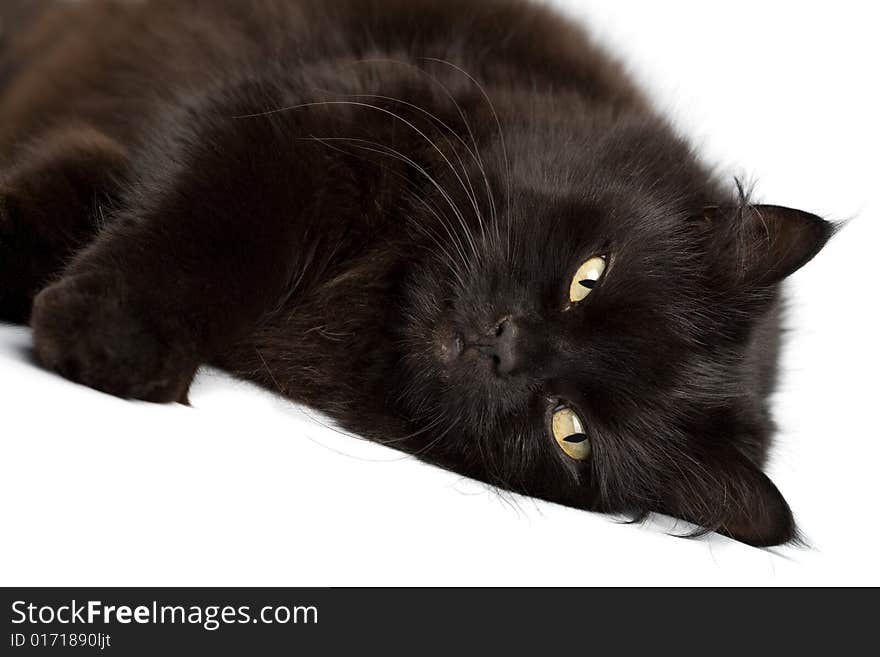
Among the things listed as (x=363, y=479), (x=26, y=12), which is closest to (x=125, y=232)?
(x=363, y=479)

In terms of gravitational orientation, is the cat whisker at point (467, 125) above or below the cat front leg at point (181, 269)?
above

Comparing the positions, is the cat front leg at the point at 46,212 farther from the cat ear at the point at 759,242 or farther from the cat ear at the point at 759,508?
the cat ear at the point at 759,508

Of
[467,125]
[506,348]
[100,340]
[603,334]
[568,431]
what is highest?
[467,125]

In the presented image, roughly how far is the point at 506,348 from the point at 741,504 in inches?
23.6

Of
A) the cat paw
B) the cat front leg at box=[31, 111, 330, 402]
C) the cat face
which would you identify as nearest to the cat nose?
the cat face

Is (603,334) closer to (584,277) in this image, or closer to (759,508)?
(584,277)

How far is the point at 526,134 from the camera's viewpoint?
200cm

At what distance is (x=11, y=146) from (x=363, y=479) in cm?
139

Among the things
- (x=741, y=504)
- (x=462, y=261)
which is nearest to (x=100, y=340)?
(x=462, y=261)

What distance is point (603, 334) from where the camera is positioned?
1.80 metres

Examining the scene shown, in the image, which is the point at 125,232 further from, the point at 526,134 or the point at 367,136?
the point at 526,134

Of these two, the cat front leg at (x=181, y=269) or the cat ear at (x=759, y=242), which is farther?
the cat ear at (x=759, y=242)

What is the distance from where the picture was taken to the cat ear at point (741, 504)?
6.04ft

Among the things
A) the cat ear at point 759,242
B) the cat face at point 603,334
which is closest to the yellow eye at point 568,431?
the cat face at point 603,334
